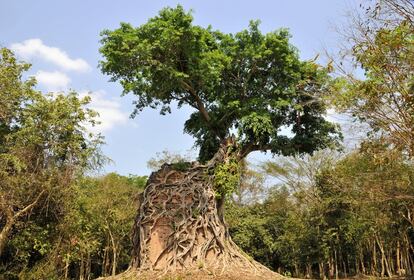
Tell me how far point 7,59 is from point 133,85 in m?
3.38

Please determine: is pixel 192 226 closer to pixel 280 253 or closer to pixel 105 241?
pixel 105 241

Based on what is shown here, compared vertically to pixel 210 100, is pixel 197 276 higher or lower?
lower

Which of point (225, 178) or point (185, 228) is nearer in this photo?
point (185, 228)

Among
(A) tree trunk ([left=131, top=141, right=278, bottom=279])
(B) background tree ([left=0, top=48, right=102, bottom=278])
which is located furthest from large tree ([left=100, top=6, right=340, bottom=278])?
(B) background tree ([left=0, top=48, right=102, bottom=278])

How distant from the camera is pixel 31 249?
11.9m

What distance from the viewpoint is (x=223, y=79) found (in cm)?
1387

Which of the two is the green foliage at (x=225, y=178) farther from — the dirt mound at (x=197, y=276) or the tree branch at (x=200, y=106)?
the dirt mound at (x=197, y=276)

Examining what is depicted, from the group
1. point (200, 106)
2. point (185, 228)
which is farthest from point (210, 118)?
point (185, 228)

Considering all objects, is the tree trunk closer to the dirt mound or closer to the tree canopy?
the dirt mound

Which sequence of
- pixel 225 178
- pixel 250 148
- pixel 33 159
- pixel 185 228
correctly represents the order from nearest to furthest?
pixel 33 159 → pixel 185 228 → pixel 225 178 → pixel 250 148

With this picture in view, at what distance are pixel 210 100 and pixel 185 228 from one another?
4.48 m

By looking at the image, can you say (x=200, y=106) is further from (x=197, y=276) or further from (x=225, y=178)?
(x=197, y=276)

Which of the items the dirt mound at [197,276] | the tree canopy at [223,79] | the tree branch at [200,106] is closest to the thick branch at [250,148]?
the tree canopy at [223,79]

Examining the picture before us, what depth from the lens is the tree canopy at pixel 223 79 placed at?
38.9ft
